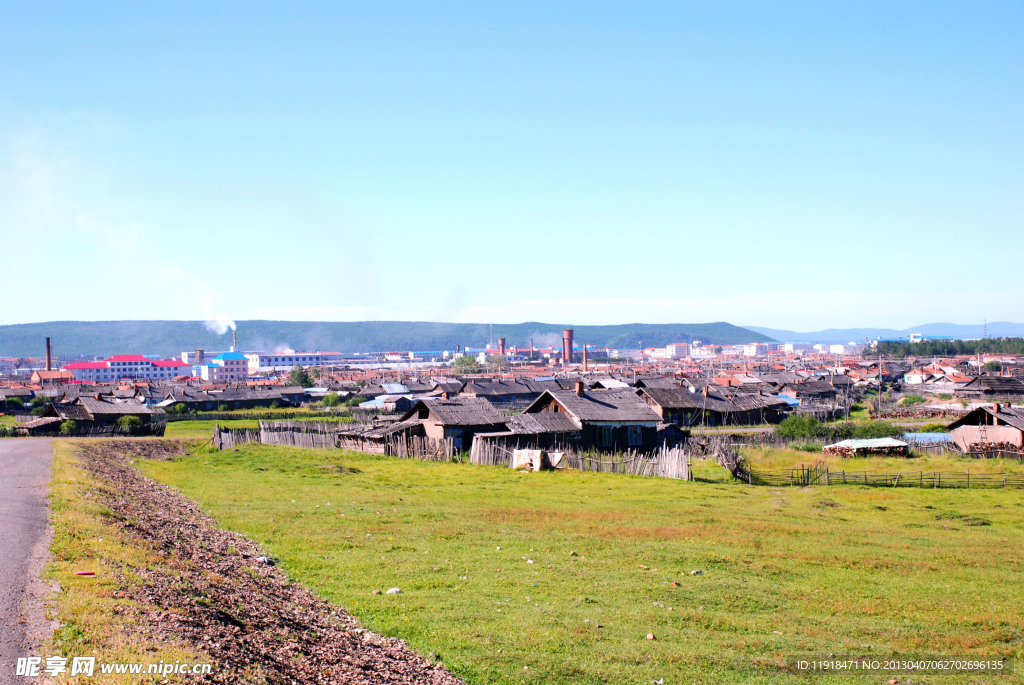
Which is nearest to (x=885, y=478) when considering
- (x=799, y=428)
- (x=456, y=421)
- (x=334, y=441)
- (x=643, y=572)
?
(x=456, y=421)

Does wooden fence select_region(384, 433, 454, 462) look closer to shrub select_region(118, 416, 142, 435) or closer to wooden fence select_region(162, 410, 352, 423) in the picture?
shrub select_region(118, 416, 142, 435)

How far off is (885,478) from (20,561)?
37532mm

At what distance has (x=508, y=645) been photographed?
12.8 metres

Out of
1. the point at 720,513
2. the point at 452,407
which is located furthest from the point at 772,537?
the point at 452,407

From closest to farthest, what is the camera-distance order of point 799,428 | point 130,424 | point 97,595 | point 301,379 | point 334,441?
point 97,595
point 334,441
point 799,428
point 130,424
point 301,379

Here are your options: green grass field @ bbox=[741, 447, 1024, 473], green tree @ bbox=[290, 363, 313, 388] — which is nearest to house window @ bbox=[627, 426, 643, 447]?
green grass field @ bbox=[741, 447, 1024, 473]

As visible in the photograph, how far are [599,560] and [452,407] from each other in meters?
35.3

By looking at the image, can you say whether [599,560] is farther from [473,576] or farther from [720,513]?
[720,513]

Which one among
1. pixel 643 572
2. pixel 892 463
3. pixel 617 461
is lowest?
pixel 892 463

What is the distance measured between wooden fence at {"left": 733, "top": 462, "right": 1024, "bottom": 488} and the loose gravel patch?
29089mm

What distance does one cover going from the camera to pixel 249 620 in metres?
12.9

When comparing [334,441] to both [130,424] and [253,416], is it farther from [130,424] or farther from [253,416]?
[253,416]

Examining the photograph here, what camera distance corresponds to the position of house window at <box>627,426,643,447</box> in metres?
54.5

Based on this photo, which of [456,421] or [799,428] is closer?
[456,421]
